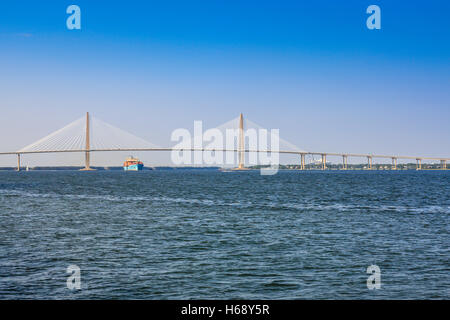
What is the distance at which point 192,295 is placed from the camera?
10.2m

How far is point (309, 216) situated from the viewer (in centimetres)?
2542

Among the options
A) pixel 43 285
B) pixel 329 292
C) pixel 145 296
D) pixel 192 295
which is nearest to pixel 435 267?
pixel 329 292

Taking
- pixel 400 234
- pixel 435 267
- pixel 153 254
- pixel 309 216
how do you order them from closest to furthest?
pixel 435 267 → pixel 153 254 → pixel 400 234 → pixel 309 216

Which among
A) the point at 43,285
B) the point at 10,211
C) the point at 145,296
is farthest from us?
the point at 10,211

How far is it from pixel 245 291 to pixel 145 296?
220 cm

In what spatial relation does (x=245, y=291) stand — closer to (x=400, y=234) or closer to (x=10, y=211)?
(x=400, y=234)

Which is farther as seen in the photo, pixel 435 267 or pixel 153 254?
pixel 153 254
